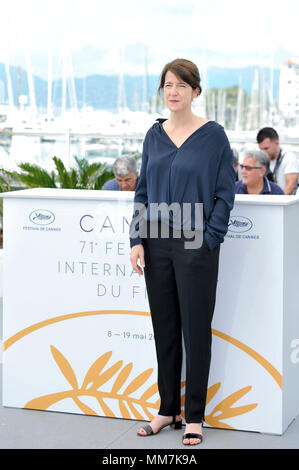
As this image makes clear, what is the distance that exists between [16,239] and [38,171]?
3545 millimetres

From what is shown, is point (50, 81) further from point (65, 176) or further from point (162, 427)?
point (162, 427)

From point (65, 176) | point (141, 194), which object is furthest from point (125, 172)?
point (65, 176)

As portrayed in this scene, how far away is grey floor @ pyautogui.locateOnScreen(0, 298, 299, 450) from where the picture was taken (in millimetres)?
3592

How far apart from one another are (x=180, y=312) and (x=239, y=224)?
1.67 ft

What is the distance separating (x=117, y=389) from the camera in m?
3.96

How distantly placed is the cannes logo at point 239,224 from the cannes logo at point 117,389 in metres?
0.52

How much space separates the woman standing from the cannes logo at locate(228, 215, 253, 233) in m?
0.20

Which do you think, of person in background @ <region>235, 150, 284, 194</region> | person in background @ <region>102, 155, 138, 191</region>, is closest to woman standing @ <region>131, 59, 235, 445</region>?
person in background @ <region>102, 155, 138, 191</region>

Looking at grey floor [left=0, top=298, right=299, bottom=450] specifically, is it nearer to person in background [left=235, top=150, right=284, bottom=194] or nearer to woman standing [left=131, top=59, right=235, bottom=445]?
woman standing [left=131, top=59, right=235, bottom=445]

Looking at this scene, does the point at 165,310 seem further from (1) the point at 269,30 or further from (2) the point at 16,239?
(1) the point at 269,30

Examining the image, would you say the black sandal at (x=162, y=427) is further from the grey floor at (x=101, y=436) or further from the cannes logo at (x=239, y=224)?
the cannes logo at (x=239, y=224)

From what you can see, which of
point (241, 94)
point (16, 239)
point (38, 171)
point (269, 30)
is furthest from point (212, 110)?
point (16, 239)

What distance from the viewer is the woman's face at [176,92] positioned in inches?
137
